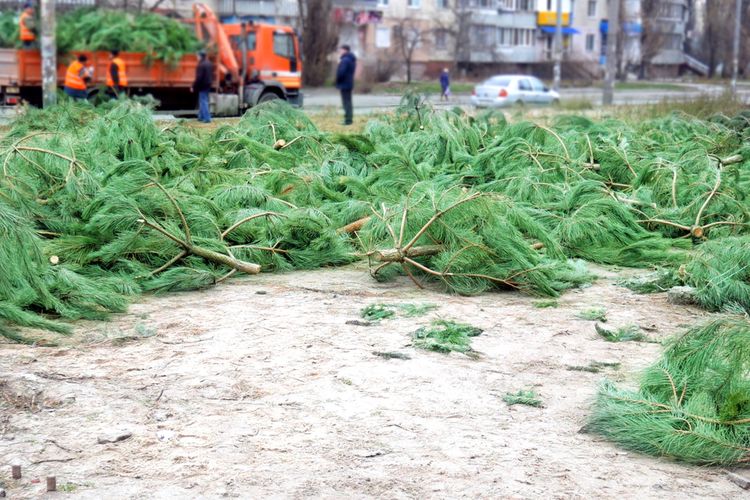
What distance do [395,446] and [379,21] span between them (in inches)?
2201

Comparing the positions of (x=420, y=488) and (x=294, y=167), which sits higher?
(x=294, y=167)

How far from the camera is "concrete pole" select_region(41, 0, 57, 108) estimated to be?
2008 centimetres

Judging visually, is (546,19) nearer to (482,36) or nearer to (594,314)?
(482,36)

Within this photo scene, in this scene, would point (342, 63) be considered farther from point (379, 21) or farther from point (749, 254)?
point (379, 21)

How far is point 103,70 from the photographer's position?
23.8 meters

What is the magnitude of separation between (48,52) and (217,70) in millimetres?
5867

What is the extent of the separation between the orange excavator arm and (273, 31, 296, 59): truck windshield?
142 cm

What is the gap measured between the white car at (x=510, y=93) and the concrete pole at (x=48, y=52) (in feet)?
59.3

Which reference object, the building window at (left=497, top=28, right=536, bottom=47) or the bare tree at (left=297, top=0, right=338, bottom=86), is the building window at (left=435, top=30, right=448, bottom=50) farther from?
the bare tree at (left=297, top=0, right=338, bottom=86)

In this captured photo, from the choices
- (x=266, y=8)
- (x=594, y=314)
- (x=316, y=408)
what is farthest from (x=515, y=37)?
(x=316, y=408)

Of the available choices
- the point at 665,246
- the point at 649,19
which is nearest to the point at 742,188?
the point at 665,246

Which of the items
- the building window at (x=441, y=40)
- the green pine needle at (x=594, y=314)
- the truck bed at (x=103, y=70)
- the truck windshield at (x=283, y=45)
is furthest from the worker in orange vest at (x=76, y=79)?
the building window at (x=441, y=40)

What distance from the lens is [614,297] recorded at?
834 cm

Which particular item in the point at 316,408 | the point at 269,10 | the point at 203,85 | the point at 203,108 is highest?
the point at 269,10
